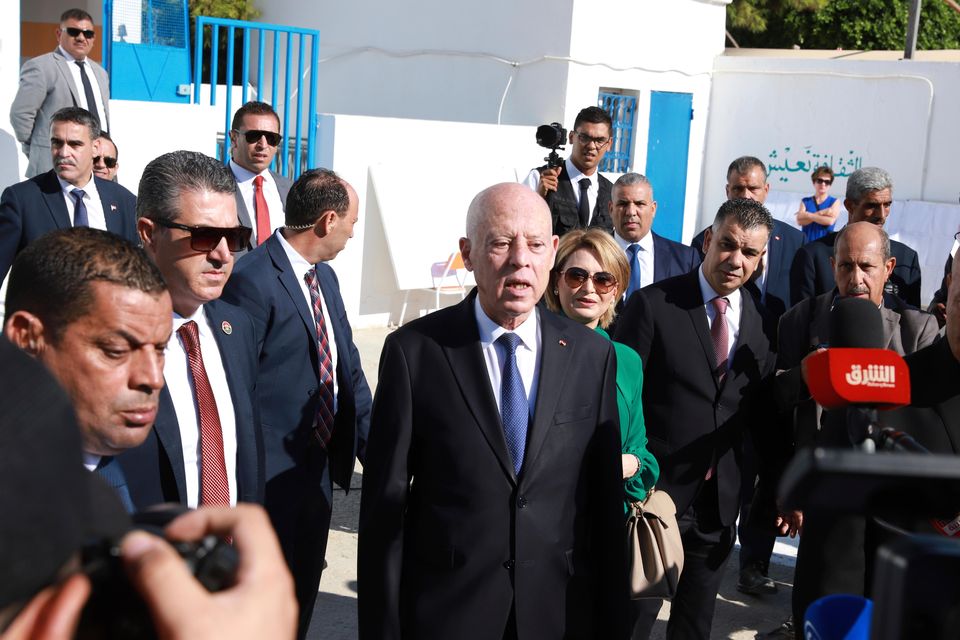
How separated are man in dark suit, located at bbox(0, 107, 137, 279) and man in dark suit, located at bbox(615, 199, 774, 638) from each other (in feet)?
11.4

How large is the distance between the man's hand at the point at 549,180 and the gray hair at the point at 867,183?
193 centimetres

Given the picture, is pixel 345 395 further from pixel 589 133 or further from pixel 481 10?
pixel 481 10

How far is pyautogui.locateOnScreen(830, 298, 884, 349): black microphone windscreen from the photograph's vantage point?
2652 millimetres

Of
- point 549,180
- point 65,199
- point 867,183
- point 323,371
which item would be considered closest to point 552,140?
point 549,180

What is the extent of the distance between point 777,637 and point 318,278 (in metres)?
2.66

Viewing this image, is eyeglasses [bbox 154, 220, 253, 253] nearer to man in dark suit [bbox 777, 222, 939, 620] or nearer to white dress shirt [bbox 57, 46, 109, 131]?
man in dark suit [bbox 777, 222, 939, 620]

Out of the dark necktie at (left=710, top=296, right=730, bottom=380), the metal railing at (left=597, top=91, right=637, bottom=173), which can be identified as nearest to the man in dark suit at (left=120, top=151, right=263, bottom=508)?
the dark necktie at (left=710, top=296, right=730, bottom=380)

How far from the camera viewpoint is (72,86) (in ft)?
31.3

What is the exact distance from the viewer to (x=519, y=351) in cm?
316

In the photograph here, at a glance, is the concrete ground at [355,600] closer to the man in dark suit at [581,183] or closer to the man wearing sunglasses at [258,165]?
the man wearing sunglasses at [258,165]

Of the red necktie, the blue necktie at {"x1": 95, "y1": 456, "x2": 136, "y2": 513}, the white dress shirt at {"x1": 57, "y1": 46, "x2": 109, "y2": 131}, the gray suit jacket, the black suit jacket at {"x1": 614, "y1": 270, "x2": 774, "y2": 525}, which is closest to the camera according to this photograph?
the blue necktie at {"x1": 95, "y1": 456, "x2": 136, "y2": 513}

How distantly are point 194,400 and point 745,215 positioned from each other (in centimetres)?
269

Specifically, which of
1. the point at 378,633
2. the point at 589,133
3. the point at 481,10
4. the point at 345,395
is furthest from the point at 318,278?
the point at 481,10

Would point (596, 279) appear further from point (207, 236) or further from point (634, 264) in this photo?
point (634, 264)
